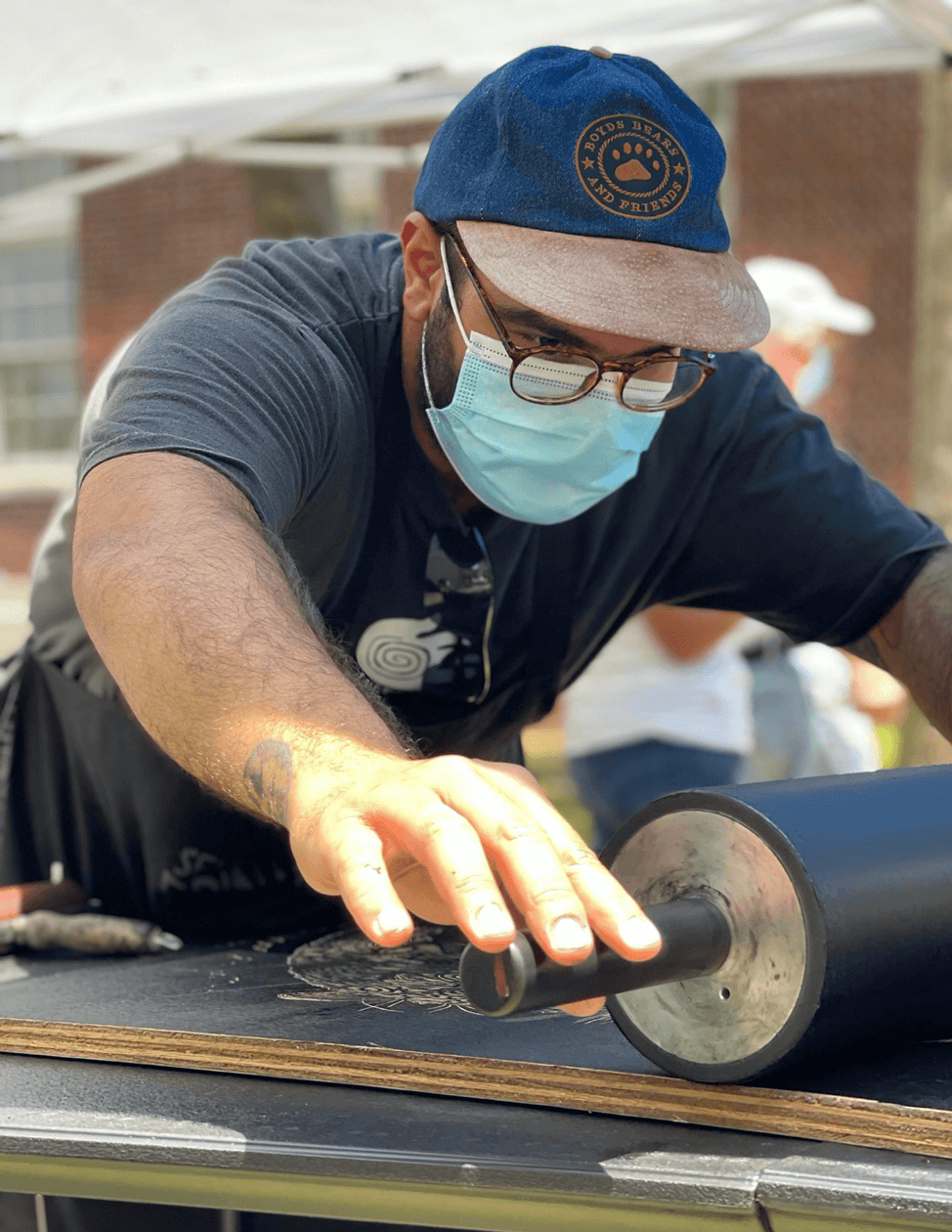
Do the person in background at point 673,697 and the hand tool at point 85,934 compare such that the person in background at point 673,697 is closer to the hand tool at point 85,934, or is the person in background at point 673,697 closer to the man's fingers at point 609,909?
the hand tool at point 85,934

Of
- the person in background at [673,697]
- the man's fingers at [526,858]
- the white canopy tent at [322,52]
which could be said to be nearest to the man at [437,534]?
the man's fingers at [526,858]

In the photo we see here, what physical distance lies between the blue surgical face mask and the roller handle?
2.36ft

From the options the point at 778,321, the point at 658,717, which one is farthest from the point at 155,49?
the point at 658,717

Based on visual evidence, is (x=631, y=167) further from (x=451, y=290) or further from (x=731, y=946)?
(x=731, y=946)

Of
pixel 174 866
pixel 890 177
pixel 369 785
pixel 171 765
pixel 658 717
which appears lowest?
pixel 658 717

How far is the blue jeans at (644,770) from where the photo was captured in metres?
3.38

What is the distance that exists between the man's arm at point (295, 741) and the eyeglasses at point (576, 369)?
0.43 m

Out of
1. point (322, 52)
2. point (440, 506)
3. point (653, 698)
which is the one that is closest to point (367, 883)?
point (440, 506)

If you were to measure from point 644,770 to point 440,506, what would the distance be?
1.78 m

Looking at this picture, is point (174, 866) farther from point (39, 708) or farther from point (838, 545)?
point (838, 545)

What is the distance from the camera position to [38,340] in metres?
12.0

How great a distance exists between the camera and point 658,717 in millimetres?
3359

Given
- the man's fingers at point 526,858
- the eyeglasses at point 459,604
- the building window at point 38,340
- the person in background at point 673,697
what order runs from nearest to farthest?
the man's fingers at point 526,858 < the eyeglasses at point 459,604 < the person in background at point 673,697 < the building window at point 38,340

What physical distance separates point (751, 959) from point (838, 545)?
38.0 inches
